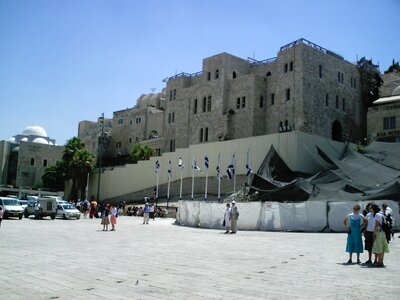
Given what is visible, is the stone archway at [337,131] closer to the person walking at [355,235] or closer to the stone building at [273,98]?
the stone building at [273,98]

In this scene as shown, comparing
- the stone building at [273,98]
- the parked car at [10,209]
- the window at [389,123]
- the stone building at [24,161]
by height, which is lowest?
the parked car at [10,209]

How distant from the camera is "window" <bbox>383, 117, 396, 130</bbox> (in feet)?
159

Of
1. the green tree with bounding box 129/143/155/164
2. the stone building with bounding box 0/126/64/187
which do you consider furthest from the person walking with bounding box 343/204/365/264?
the stone building with bounding box 0/126/64/187

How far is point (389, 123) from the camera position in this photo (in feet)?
161

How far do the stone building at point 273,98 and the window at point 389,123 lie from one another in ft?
24.3

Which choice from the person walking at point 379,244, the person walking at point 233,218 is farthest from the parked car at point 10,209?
the person walking at point 379,244

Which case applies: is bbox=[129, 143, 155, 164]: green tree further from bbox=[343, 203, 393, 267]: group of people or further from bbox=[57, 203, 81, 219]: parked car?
bbox=[343, 203, 393, 267]: group of people

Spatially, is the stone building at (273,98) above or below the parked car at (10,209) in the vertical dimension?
above

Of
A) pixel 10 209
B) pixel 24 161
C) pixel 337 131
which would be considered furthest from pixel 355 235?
pixel 24 161

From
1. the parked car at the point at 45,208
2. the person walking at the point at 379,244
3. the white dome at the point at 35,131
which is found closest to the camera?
the person walking at the point at 379,244

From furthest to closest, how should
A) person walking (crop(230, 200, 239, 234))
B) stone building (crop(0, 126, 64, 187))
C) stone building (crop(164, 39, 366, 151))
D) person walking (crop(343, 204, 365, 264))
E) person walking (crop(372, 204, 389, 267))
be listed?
stone building (crop(0, 126, 64, 187))
stone building (crop(164, 39, 366, 151))
person walking (crop(230, 200, 239, 234))
person walking (crop(343, 204, 365, 264))
person walking (crop(372, 204, 389, 267))

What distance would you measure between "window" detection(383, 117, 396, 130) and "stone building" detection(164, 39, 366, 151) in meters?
7.42

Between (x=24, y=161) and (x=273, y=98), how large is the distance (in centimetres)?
5121

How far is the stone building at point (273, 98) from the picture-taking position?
5303 cm
